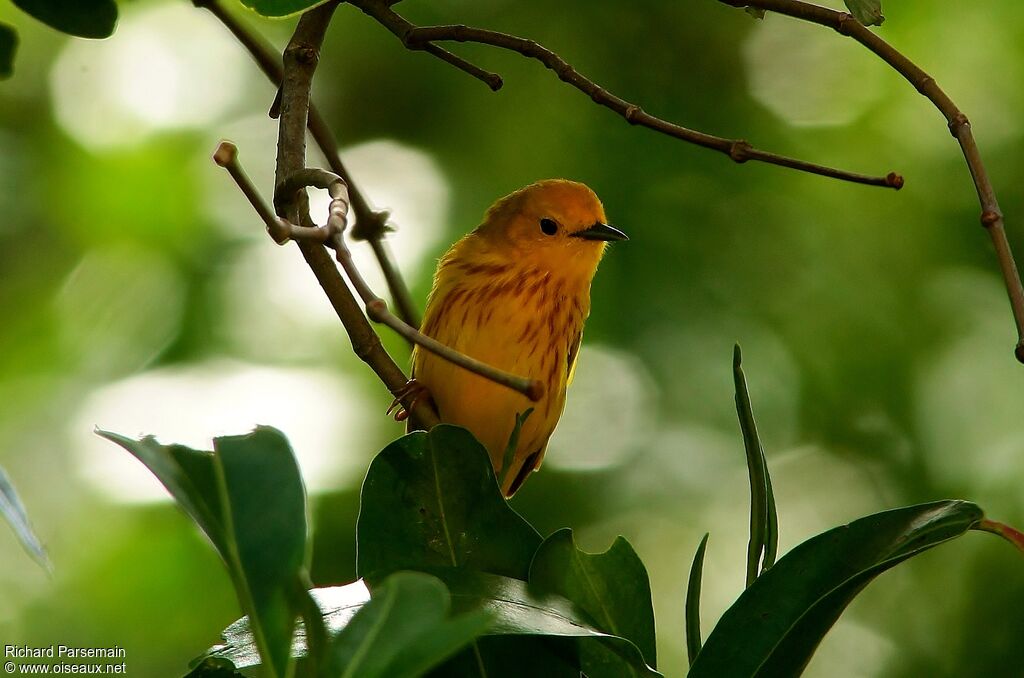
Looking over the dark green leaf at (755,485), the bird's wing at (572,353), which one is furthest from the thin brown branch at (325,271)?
the bird's wing at (572,353)

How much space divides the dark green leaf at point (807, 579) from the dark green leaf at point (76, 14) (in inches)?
39.8

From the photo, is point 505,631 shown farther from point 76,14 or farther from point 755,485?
point 76,14

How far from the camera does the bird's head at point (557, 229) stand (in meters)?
3.17

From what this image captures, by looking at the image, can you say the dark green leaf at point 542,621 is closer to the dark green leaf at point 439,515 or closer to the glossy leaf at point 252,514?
the dark green leaf at point 439,515

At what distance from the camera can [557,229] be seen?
320cm

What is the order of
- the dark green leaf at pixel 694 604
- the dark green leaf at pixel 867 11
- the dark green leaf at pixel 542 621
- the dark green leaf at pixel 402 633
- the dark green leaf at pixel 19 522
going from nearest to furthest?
1. the dark green leaf at pixel 402 633
2. the dark green leaf at pixel 19 522
3. the dark green leaf at pixel 542 621
4. the dark green leaf at pixel 694 604
5. the dark green leaf at pixel 867 11

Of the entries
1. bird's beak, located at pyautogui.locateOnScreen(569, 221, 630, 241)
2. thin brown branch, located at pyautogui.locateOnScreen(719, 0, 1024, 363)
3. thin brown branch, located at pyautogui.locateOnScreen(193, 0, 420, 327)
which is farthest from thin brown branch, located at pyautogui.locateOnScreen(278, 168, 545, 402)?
bird's beak, located at pyautogui.locateOnScreen(569, 221, 630, 241)

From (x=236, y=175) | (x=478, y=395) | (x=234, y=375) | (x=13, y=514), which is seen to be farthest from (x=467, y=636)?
(x=234, y=375)

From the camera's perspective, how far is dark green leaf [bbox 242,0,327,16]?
146 centimetres

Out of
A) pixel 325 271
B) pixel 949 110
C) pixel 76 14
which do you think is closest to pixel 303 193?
pixel 325 271

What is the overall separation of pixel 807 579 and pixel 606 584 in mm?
232

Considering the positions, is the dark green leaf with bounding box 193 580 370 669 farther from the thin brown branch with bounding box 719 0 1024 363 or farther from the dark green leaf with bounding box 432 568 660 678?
the thin brown branch with bounding box 719 0 1024 363

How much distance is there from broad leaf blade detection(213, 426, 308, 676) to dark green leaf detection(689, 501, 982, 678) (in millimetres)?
463

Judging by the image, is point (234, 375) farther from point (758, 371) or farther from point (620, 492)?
point (758, 371)
